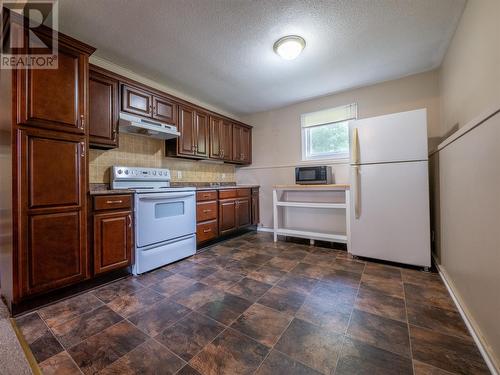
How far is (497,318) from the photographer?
41.8 inches

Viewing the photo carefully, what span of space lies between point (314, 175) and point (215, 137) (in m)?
1.78

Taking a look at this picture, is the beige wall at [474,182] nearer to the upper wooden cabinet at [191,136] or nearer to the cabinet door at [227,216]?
the cabinet door at [227,216]

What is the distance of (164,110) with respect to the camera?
2.94m

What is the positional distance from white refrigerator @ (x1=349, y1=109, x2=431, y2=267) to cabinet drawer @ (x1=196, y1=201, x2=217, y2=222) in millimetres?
1941

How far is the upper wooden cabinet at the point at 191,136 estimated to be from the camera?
10.4 feet

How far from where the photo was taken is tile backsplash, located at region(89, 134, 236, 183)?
2.55 metres

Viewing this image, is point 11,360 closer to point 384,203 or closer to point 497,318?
point 497,318

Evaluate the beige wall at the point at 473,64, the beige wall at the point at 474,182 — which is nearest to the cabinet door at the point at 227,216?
the beige wall at the point at 474,182

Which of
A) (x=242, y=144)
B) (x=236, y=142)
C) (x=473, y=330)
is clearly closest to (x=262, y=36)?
(x=236, y=142)

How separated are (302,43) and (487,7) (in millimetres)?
1321

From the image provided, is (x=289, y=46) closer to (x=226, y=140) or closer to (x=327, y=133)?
(x=327, y=133)

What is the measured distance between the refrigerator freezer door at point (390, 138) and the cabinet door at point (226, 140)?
210 centimetres

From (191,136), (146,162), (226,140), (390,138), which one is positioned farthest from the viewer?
(226,140)

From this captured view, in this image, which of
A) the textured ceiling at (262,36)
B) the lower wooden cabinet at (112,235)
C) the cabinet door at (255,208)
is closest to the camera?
the textured ceiling at (262,36)
